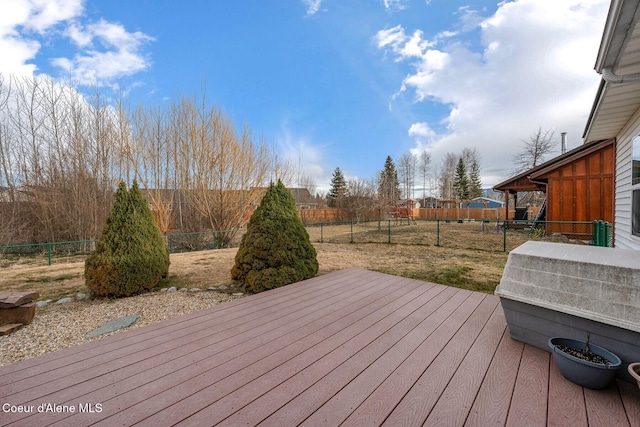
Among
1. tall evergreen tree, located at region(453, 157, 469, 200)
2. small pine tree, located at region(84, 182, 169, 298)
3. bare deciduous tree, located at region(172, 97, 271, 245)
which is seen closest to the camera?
small pine tree, located at region(84, 182, 169, 298)

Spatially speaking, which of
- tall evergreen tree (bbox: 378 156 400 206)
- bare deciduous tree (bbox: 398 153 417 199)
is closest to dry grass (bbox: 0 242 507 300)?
tall evergreen tree (bbox: 378 156 400 206)

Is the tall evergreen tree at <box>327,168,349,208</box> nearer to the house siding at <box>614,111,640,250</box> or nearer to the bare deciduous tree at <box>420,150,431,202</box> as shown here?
the bare deciduous tree at <box>420,150,431,202</box>

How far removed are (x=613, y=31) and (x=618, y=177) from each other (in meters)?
4.18

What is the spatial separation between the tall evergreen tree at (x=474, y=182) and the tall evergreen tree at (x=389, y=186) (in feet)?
30.6

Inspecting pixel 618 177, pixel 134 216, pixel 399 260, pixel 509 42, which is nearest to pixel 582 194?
pixel 618 177

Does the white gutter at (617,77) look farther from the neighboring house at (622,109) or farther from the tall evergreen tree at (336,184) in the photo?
the tall evergreen tree at (336,184)

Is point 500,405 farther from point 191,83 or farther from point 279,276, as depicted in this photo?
point 191,83

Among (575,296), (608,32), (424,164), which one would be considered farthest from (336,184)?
(575,296)

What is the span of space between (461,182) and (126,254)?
3312 cm

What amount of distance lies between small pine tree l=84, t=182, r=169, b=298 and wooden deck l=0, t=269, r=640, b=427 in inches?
76.6

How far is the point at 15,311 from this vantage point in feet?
9.30

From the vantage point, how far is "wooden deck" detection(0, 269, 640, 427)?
1.25 m

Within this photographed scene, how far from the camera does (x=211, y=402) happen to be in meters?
1.35

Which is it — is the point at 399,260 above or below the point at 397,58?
below
